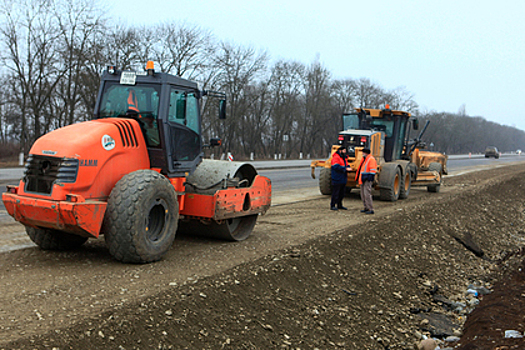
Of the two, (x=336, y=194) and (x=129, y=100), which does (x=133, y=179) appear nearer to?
(x=129, y=100)

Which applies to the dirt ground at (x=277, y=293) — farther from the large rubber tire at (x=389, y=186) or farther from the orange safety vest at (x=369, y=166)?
the large rubber tire at (x=389, y=186)

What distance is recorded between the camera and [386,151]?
16.4 meters

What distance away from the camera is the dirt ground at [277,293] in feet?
14.2

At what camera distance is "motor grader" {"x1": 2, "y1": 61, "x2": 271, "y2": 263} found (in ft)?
18.2

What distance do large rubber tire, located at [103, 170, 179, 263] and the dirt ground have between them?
23cm

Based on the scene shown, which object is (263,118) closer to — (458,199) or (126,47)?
(126,47)

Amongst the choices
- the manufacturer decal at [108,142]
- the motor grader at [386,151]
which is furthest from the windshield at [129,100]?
the motor grader at [386,151]

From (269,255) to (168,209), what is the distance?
1.63 metres

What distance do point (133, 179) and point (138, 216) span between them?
0.47 meters

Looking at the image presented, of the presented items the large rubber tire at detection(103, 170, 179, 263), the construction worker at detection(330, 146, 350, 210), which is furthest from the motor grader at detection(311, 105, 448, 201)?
the large rubber tire at detection(103, 170, 179, 263)

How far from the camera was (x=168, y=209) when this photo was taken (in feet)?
20.9

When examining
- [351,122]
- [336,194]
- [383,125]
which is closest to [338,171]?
[336,194]

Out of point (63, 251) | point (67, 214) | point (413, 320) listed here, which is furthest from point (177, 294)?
point (413, 320)

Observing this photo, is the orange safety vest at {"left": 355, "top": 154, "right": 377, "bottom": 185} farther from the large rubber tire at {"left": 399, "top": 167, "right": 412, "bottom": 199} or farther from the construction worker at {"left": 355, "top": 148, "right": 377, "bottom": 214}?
the large rubber tire at {"left": 399, "top": 167, "right": 412, "bottom": 199}
